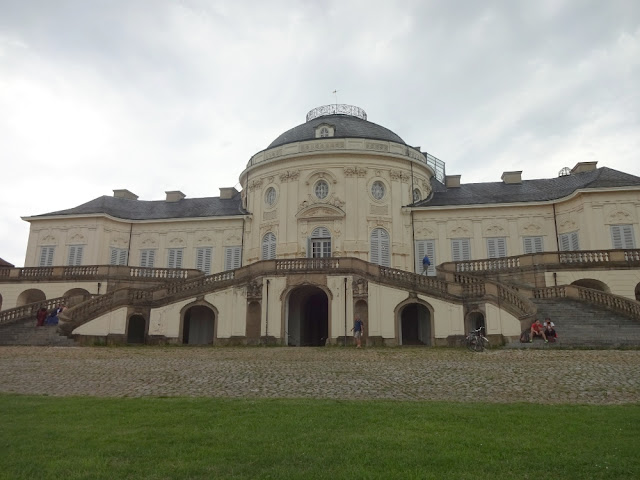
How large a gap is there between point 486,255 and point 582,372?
2513 centimetres

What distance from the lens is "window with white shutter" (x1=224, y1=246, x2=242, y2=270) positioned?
137ft

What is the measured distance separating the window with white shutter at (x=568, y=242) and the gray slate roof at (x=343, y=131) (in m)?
13.1

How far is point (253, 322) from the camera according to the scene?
30.2 m

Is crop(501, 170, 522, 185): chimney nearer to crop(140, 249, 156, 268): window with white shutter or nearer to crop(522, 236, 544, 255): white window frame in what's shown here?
crop(522, 236, 544, 255): white window frame

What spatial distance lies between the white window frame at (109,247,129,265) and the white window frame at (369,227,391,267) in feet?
64.6

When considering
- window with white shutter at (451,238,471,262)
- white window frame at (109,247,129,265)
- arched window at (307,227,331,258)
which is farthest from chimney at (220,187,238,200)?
window with white shutter at (451,238,471,262)

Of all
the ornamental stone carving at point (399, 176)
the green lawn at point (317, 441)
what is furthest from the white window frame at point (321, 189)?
the green lawn at point (317, 441)

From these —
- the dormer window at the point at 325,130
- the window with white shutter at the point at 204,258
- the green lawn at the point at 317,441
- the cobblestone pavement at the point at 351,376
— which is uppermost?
the dormer window at the point at 325,130

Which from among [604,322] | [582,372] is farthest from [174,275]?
[582,372]

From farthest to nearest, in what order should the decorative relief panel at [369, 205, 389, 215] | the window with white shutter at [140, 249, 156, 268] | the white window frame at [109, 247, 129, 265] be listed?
1. the window with white shutter at [140, 249, 156, 268]
2. the white window frame at [109, 247, 129, 265]
3. the decorative relief panel at [369, 205, 389, 215]

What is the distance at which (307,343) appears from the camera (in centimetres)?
3409

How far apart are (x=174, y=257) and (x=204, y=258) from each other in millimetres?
2515

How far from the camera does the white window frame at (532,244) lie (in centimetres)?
3827

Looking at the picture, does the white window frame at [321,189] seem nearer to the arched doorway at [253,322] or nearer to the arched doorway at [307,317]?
the arched doorway at [307,317]
